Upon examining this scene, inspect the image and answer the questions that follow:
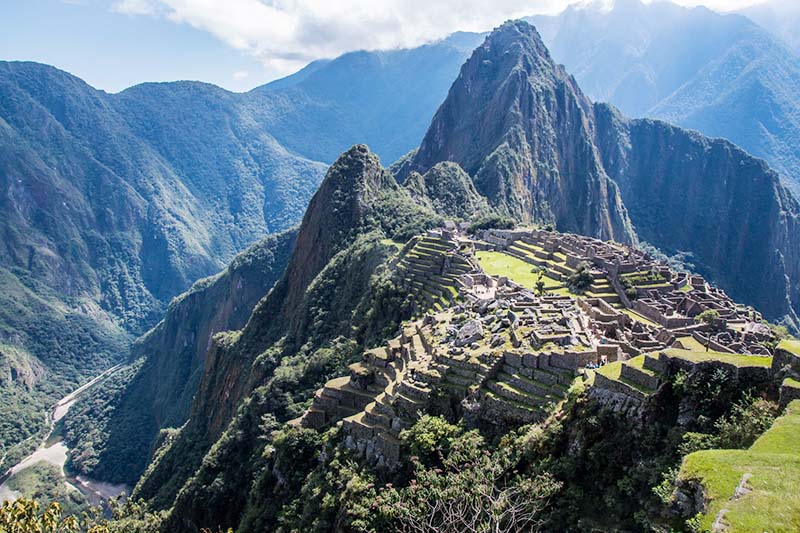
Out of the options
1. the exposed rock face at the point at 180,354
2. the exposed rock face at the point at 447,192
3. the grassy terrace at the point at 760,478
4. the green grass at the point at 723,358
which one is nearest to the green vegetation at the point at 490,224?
the exposed rock face at the point at 447,192

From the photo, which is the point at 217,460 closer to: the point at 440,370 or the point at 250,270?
the point at 440,370

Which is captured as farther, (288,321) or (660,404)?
(288,321)

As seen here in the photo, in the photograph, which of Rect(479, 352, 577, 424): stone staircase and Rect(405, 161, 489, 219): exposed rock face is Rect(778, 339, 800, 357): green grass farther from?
Rect(405, 161, 489, 219): exposed rock face

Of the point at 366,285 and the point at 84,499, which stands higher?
the point at 366,285

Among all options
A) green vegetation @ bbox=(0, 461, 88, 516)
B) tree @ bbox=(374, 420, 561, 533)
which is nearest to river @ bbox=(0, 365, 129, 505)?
green vegetation @ bbox=(0, 461, 88, 516)

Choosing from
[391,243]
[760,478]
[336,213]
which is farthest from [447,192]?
[760,478]

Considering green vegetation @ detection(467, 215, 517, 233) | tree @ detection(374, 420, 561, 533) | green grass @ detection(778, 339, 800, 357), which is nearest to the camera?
green grass @ detection(778, 339, 800, 357)

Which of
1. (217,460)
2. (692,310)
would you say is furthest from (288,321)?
(692,310)
